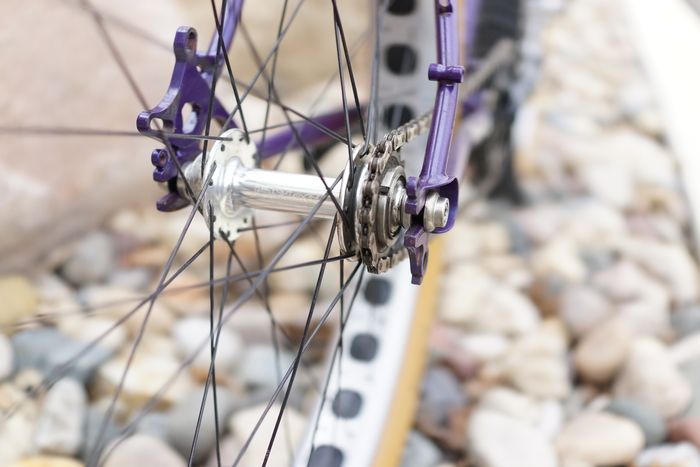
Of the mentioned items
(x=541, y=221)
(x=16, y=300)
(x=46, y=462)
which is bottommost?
(x=46, y=462)

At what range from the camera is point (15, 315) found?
3.09ft

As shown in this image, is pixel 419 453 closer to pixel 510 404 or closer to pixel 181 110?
pixel 510 404

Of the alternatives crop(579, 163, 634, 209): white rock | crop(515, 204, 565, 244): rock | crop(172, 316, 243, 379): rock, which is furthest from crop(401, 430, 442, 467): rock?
crop(579, 163, 634, 209): white rock

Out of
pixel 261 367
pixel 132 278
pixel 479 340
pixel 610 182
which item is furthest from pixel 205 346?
pixel 610 182

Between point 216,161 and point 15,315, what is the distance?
530mm

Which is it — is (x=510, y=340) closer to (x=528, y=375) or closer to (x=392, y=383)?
(x=528, y=375)

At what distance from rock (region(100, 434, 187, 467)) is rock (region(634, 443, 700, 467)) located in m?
0.42

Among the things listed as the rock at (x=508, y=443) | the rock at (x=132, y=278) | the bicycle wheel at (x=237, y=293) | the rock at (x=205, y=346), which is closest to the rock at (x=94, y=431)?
the bicycle wheel at (x=237, y=293)

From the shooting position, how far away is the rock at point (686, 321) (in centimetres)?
97

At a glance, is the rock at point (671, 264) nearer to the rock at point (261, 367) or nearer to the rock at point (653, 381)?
the rock at point (653, 381)

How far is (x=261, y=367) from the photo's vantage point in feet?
2.99

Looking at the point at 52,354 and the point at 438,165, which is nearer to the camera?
the point at 438,165

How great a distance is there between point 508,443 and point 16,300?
554 mm

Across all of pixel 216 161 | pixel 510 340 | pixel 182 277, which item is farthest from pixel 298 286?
pixel 216 161
